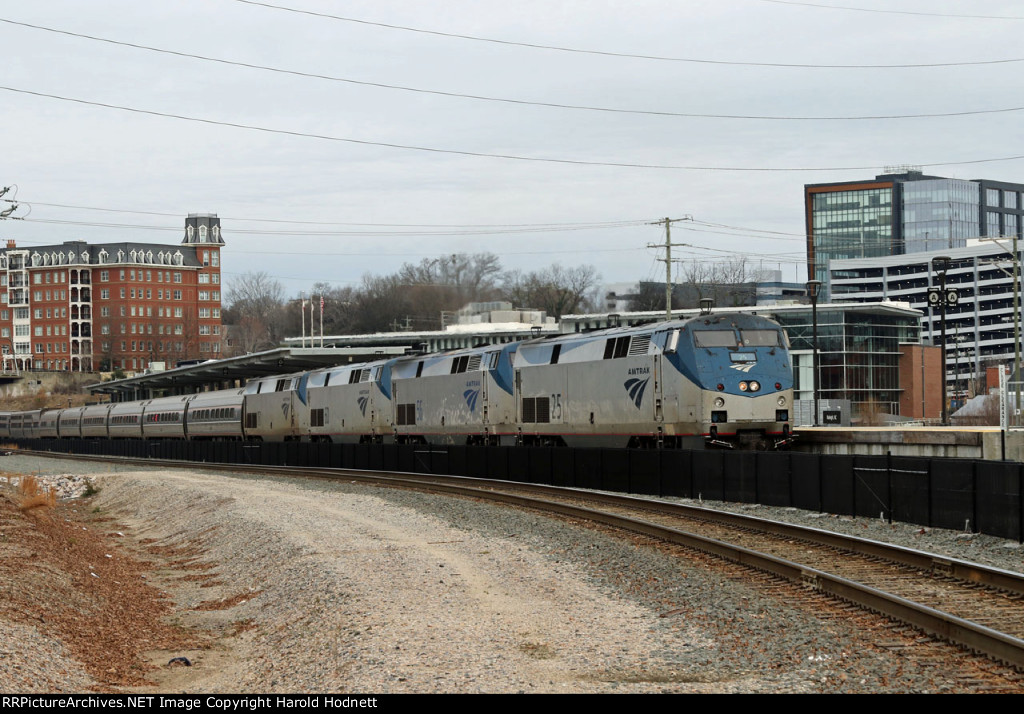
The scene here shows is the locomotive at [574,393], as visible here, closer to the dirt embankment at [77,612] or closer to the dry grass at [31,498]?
the dirt embankment at [77,612]

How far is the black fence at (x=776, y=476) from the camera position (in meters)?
19.1

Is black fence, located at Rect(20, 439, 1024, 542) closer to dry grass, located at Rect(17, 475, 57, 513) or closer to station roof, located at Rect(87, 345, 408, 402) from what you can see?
dry grass, located at Rect(17, 475, 57, 513)

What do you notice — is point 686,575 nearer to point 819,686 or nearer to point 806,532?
point 806,532

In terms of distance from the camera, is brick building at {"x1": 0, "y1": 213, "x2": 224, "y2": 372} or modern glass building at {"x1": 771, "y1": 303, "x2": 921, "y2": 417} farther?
brick building at {"x1": 0, "y1": 213, "x2": 224, "y2": 372}

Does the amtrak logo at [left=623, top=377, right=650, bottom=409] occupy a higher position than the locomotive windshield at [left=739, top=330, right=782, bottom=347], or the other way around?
the locomotive windshield at [left=739, top=330, right=782, bottom=347]

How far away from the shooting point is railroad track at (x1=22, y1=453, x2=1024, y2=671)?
11469mm

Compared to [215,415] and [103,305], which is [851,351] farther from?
[103,305]

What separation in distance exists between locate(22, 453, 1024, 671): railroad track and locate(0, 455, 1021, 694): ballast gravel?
686 mm

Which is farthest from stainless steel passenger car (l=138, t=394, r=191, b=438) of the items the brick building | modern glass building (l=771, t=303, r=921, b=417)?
the brick building

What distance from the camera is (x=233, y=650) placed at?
1468 cm

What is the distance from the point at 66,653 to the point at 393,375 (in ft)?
113

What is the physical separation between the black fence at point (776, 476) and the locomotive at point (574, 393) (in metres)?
1.40

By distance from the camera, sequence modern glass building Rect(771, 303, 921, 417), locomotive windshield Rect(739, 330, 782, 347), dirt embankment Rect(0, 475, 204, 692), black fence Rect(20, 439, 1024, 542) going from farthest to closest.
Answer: modern glass building Rect(771, 303, 921, 417) → locomotive windshield Rect(739, 330, 782, 347) → black fence Rect(20, 439, 1024, 542) → dirt embankment Rect(0, 475, 204, 692)

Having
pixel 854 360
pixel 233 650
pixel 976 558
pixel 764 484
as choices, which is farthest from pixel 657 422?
pixel 854 360
